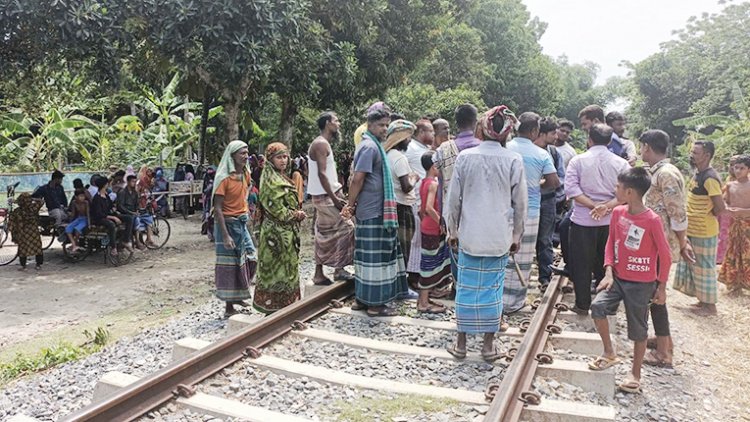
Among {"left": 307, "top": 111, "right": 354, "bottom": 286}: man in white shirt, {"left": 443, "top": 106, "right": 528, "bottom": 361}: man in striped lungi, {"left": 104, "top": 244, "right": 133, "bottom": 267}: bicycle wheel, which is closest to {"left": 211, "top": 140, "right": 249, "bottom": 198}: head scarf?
{"left": 307, "top": 111, "right": 354, "bottom": 286}: man in white shirt

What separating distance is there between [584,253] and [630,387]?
1399 mm

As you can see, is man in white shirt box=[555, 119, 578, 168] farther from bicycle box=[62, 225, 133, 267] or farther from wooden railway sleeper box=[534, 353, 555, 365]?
bicycle box=[62, 225, 133, 267]

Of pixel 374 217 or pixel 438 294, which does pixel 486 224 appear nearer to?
pixel 374 217

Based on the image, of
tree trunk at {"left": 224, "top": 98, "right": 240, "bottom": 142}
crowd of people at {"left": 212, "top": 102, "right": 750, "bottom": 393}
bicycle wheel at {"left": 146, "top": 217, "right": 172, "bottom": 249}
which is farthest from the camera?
bicycle wheel at {"left": 146, "top": 217, "right": 172, "bottom": 249}

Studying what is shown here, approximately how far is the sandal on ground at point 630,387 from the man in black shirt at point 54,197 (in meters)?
9.89

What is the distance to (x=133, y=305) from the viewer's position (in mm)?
7645

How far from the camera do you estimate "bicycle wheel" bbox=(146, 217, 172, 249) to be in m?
12.1

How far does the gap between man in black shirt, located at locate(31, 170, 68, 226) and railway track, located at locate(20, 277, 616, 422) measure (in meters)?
7.04

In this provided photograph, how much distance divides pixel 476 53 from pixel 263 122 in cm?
1565

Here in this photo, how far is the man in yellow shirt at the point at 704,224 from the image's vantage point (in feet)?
20.4

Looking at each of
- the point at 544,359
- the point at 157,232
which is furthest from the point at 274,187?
the point at 157,232

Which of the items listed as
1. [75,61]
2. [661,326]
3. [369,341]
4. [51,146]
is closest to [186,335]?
[369,341]

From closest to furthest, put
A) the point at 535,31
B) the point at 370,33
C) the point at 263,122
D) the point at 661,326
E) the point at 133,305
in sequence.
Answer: the point at 661,326
the point at 133,305
the point at 370,33
the point at 263,122
the point at 535,31

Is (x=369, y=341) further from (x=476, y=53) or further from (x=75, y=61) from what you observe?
(x=476, y=53)
